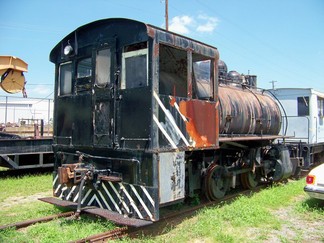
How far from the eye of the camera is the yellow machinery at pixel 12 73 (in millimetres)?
10961

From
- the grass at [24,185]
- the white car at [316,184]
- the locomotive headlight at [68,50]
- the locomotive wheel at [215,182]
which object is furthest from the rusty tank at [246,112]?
the grass at [24,185]

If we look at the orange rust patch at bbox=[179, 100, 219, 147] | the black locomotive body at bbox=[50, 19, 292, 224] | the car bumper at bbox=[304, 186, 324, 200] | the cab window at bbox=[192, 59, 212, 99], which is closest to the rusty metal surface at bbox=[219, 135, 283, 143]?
the black locomotive body at bbox=[50, 19, 292, 224]

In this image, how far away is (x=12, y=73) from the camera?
11258 millimetres

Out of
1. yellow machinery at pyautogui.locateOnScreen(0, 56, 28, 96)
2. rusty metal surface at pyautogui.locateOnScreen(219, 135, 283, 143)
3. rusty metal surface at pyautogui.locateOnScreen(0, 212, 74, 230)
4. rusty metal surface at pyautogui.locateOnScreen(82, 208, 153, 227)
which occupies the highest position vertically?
yellow machinery at pyautogui.locateOnScreen(0, 56, 28, 96)

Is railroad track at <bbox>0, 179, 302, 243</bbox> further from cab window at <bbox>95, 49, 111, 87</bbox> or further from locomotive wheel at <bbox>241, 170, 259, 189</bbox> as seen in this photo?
cab window at <bbox>95, 49, 111, 87</bbox>

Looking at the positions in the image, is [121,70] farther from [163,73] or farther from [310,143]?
[310,143]

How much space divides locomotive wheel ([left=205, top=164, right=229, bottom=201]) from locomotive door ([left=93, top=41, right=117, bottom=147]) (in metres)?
2.68

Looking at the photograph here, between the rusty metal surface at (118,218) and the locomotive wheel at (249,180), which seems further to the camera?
the locomotive wheel at (249,180)

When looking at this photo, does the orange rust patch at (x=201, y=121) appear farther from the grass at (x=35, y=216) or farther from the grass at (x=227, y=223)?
the grass at (x=35, y=216)

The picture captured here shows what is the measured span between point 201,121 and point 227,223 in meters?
1.96

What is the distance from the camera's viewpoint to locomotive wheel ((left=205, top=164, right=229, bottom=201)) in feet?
23.5

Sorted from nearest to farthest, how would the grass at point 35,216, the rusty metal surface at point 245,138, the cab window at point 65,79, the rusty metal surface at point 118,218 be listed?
1. the rusty metal surface at point 118,218
2. the grass at point 35,216
3. the cab window at point 65,79
4. the rusty metal surface at point 245,138

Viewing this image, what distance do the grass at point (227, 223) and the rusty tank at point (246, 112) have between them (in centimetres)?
176

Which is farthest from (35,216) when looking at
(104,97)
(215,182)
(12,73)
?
(12,73)
